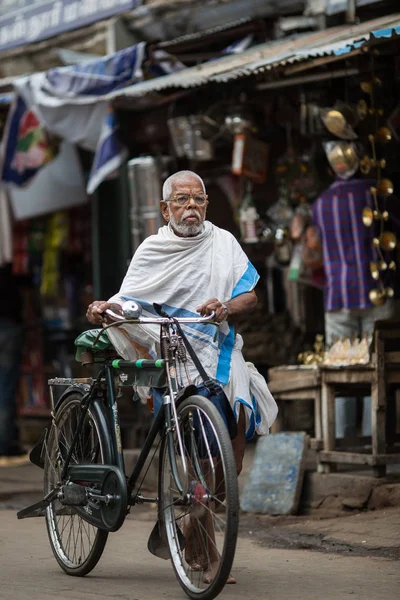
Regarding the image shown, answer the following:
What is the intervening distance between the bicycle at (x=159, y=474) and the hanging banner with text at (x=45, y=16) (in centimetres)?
758

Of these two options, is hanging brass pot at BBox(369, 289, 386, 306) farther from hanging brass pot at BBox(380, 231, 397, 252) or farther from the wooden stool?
the wooden stool

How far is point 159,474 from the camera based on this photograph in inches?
199

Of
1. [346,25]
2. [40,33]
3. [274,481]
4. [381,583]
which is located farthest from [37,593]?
[40,33]

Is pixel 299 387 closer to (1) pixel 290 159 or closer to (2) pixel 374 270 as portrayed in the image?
(2) pixel 374 270

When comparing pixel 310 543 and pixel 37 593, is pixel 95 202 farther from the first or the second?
pixel 37 593

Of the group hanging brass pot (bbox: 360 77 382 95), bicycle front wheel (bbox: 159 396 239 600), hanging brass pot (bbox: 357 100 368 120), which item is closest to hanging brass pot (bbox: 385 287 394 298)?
hanging brass pot (bbox: 357 100 368 120)

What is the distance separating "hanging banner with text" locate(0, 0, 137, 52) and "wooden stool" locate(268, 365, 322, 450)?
5455 mm

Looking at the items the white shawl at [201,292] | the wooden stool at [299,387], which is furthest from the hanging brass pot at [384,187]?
the white shawl at [201,292]

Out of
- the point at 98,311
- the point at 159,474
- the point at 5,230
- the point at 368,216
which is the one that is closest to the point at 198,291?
the point at 98,311

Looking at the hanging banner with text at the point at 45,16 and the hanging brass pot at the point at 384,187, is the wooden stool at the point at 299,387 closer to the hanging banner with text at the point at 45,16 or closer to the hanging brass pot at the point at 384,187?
the hanging brass pot at the point at 384,187

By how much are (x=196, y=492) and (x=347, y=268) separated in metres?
4.09

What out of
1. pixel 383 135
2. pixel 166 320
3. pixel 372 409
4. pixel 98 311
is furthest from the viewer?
pixel 383 135

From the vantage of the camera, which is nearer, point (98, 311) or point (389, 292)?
point (98, 311)

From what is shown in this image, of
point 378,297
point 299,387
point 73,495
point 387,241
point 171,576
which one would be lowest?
point 171,576
